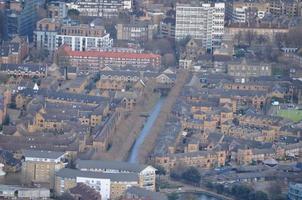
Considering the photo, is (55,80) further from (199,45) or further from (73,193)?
(73,193)

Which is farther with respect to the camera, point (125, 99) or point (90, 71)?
point (90, 71)

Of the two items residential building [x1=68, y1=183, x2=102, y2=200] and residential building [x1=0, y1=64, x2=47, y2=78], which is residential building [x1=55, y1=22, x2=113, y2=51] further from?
residential building [x1=68, y1=183, x2=102, y2=200]

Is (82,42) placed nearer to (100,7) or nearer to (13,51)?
(13,51)

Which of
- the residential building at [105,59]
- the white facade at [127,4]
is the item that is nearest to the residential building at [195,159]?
the residential building at [105,59]

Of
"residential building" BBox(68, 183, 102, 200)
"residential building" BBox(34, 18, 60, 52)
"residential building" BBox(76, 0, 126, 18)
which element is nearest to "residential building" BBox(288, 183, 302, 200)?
"residential building" BBox(68, 183, 102, 200)

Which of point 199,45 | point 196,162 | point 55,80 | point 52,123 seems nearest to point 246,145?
point 196,162

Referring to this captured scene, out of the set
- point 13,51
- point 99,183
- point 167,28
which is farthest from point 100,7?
point 99,183

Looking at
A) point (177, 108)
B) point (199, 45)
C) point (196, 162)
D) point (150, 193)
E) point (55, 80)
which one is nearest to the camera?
point (150, 193)

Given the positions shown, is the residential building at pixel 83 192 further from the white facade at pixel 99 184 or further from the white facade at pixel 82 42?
the white facade at pixel 82 42
